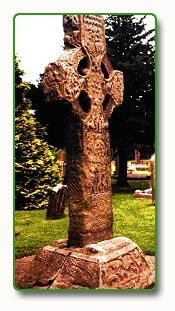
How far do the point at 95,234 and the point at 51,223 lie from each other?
497 millimetres

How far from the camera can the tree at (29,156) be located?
347 centimetres

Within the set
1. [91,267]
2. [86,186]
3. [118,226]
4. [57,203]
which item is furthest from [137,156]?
[91,267]

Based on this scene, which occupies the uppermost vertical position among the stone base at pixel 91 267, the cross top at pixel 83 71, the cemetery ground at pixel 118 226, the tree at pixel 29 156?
the cross top at pixel 83 71

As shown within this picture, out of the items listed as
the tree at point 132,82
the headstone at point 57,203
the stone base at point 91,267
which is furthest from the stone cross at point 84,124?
the headstone at point 57,203

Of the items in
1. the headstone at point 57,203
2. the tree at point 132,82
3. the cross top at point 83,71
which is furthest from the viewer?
the headstone at point 57,203

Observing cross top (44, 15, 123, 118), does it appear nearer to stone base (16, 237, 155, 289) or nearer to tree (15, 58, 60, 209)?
tree (15, 58, 60, 209)

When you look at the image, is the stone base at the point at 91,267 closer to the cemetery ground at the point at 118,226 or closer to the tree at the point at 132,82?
the cemetery ground at the point at 118,226

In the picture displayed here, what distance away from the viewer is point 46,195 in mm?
4012

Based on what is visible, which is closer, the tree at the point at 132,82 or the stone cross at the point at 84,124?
the stone cross at the point at 84,124

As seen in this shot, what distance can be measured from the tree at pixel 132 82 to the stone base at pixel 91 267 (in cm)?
66

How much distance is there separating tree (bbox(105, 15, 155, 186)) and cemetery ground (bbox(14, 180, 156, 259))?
18 centimetres

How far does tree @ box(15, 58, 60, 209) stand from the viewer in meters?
3.47

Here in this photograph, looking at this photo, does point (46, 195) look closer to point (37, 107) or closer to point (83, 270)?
point (37, 107)

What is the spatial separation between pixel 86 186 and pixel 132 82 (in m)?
1.11
